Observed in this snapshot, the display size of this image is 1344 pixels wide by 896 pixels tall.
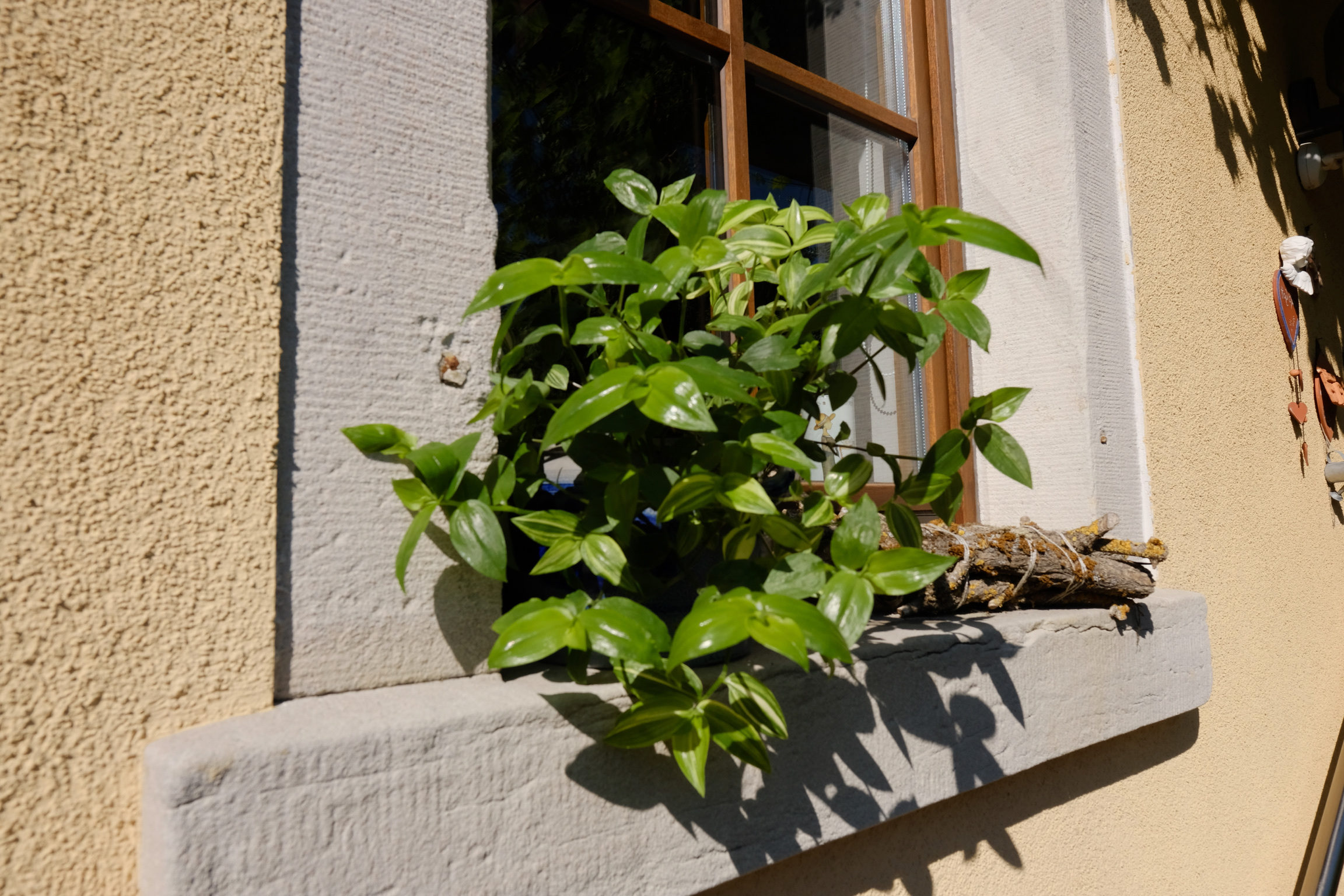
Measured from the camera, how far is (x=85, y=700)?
2.15 ft

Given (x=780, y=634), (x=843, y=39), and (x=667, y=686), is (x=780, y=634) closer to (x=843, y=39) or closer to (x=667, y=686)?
(x=667, y=686)

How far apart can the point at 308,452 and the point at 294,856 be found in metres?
0.34

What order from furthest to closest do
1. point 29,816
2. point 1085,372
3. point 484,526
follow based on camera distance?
point 1085,372 → point 484,526 → point 29,816

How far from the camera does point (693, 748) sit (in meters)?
0.78

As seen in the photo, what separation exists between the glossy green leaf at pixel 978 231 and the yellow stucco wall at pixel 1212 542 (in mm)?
868

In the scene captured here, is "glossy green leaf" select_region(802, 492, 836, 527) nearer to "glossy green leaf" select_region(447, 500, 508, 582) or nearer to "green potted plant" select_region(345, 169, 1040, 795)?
"green potted plant" select_region(345, 169, 1040, 795)

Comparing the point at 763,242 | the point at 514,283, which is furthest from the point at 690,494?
the point at 763,242

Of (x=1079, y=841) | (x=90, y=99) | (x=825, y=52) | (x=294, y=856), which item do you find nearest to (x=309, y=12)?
(x=90, y=99)

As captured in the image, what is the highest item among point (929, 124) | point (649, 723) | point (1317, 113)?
point (1317, 113)

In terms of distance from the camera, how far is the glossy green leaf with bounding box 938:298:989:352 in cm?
85

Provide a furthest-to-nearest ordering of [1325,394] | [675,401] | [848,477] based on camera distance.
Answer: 1. [1325,394]
2. [848,477]
3. [675,401]

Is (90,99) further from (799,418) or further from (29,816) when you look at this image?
(799,418)

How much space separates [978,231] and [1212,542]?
1896 millimetres

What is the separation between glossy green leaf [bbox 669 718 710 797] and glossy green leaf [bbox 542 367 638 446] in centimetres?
30
